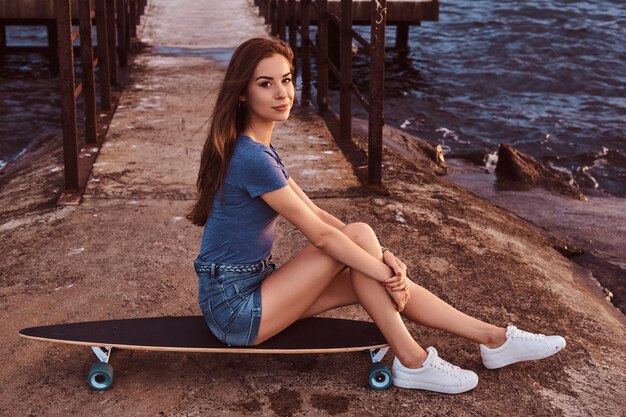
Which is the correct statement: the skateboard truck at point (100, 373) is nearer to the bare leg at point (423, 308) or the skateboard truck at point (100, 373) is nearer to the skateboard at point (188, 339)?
the skateboard at point (188, 339)

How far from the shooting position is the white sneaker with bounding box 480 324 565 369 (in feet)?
12.0

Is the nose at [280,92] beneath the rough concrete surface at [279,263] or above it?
above

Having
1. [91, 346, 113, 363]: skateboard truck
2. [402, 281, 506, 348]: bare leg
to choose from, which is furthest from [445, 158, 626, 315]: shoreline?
[91, 346, 113, 363]: skateboard truck

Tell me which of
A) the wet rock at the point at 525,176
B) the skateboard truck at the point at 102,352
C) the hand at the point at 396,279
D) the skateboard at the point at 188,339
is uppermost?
the hand at the point at 396,279

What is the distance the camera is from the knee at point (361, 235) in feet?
11.6

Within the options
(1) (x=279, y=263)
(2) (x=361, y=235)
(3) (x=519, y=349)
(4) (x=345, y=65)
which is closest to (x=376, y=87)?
(4) (x=345, y=65)

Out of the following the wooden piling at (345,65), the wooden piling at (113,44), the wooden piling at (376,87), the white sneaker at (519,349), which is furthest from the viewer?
the wooden piling at (113,44)

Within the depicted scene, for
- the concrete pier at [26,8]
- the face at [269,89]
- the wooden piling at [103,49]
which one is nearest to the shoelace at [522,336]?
the face at [269,89]

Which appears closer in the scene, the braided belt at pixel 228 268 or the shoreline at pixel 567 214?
the braided belt at pixel 228 268

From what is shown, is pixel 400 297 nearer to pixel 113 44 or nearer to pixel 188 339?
pixel 188 339

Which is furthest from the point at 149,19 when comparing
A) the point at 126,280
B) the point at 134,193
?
the point at 126,280

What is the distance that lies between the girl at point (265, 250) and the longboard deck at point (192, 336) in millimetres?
73

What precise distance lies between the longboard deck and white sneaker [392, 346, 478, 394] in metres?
0.14

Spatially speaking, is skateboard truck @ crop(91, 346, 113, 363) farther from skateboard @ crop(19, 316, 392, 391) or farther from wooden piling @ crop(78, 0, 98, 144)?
wooden piling @ crop(78, 0, 98, 144)
